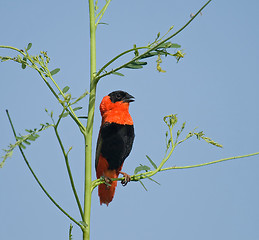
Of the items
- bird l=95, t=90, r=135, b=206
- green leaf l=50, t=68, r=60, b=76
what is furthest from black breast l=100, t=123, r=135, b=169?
green leaf l=50, t=68, r=60, b=76

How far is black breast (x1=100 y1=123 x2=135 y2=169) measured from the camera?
370cm

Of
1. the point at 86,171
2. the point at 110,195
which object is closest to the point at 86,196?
the point at 86,171

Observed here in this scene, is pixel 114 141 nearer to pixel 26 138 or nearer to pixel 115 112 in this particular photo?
pixel 115 112

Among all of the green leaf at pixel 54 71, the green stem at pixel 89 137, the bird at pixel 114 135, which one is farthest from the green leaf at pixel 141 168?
the bird at pixel 114 135

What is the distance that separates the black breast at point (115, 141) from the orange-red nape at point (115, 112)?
5 centimetres

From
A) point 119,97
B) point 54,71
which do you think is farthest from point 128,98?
point 54,71

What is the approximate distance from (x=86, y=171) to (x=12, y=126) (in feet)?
1.67

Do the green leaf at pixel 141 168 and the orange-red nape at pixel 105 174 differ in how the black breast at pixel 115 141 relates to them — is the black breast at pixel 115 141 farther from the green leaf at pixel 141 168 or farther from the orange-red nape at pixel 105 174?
the green leaf at pixel 141 168

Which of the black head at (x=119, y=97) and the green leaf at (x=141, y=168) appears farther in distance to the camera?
the black head at (x=119, y=97)

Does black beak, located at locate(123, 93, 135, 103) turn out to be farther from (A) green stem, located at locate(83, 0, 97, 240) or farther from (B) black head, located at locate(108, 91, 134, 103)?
(A) green stem, located at locate(83, 0, 97, 240)

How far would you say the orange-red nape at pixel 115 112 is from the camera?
3.73 m

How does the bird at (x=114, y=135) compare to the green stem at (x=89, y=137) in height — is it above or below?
above

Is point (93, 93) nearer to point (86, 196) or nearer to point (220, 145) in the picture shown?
point (86, 196)

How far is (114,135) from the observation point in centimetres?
371
